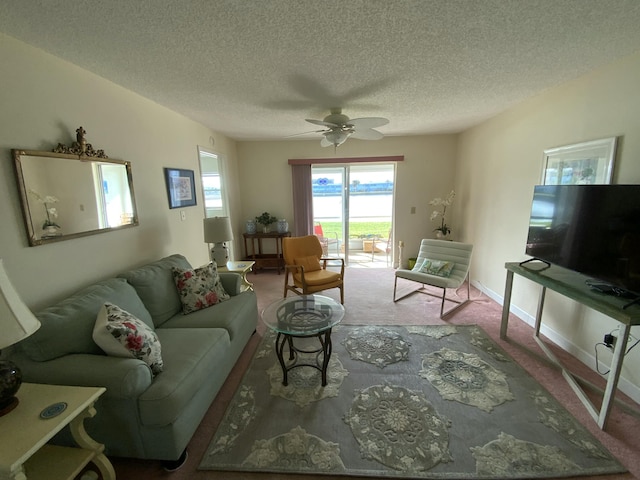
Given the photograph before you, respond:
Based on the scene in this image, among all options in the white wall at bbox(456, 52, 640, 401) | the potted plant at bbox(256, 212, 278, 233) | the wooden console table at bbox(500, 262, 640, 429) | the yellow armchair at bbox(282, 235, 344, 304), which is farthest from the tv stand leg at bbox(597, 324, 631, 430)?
the potted plant at bbox(256, 212, 278, 233)

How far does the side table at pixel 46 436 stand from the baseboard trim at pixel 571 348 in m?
3.24

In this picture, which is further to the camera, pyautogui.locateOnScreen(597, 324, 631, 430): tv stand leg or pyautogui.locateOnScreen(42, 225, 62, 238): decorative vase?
pyautogui.locateOnScreen(42, 225, 62, 238): decorative vase

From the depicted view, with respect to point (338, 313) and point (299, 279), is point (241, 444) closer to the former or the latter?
point (338, 313)

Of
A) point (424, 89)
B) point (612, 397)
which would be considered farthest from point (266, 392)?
point (424, 89)

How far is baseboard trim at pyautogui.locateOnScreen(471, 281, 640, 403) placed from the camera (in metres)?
1.87

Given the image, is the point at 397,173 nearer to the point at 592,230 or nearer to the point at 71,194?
the point at 592,230

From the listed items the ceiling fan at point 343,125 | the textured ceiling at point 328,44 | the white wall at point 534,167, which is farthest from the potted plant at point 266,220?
the white wall at point 534,167

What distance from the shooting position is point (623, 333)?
60.6 inches

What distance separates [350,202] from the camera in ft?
16.4

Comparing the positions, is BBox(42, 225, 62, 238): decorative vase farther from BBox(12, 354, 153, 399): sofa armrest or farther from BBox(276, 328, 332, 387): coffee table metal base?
BBox(276, 328, 332, 387): coffee table metal base

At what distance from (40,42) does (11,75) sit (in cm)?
26

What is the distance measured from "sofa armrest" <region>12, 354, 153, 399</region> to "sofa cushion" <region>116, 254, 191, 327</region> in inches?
26.9

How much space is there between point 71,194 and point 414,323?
3.21 m

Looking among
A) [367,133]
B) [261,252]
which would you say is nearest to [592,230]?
[367,133]
